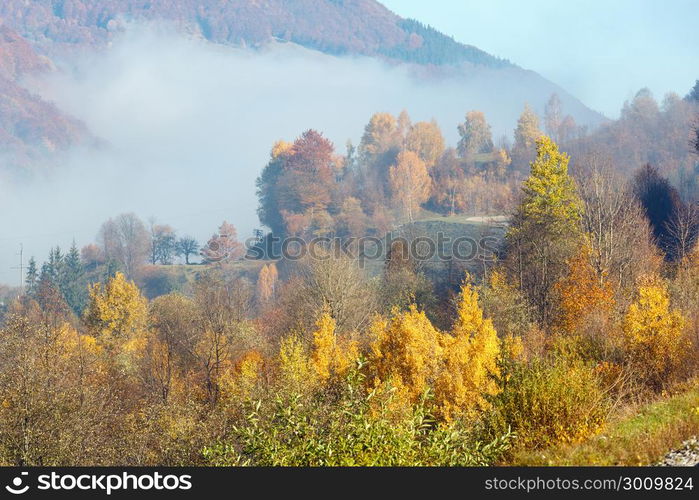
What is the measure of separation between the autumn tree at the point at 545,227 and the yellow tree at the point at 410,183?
85114 millimetres

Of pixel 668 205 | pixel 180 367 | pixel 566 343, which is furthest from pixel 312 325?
pixel 668 205

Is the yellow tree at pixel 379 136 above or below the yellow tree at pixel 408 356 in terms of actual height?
above

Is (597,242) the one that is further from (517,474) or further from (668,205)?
(517,474)

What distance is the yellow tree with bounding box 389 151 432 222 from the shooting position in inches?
5738

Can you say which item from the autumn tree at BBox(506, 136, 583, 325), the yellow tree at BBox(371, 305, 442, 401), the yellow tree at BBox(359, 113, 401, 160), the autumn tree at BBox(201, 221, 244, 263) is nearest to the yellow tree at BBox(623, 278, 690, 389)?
the yellow tree at BBox(371, 305, 442, 401)

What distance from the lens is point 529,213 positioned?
2108 inches

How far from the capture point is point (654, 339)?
30047 mm

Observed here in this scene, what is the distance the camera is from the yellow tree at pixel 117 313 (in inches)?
3073

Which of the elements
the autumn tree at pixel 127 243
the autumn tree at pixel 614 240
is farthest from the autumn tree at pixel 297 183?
the autumn tree at pixel 614 240

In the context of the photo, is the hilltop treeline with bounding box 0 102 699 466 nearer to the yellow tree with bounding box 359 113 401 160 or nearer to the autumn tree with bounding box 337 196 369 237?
the autumn tree with bounding box 337 196 369 237

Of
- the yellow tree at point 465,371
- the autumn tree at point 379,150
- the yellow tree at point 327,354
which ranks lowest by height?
the yellow tree at point 327,354

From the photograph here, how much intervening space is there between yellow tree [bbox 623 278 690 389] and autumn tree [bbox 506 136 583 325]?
17414 millimetres

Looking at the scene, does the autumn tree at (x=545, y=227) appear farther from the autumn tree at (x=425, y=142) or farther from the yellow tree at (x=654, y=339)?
the autumn tree at (x=425, y=142)

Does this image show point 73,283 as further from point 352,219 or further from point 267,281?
point 352,219
